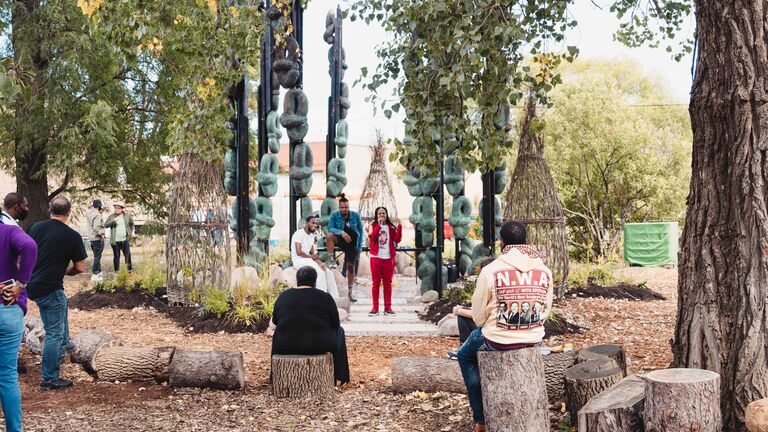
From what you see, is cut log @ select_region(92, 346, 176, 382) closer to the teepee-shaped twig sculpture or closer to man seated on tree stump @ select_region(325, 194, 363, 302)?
man seated on tree stump @ select_region(325, 194, 363, 302)

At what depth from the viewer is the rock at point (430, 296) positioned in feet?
35.4

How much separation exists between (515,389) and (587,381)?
546mm

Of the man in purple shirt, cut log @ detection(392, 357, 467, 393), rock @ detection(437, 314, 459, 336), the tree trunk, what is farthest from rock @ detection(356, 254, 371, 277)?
the man in purple shirt

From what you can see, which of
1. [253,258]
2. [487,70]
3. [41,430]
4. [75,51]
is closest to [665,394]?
[487,70]

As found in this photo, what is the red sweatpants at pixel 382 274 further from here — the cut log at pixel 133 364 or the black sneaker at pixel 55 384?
the black sneaker at pixel 55 384

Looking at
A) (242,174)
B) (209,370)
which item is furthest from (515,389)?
(242,174)

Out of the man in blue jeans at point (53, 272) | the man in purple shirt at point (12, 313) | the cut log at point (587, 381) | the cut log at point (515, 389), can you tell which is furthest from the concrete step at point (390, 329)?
the man in purple shirt at point (12, 313)

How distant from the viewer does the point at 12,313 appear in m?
4.59

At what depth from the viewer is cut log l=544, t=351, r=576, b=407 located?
559 cm

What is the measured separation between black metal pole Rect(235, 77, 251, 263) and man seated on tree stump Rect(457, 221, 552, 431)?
256 inches

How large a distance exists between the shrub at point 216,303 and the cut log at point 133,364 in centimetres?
254

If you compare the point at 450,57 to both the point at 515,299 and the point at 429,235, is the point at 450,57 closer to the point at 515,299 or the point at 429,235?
the point at 515,299

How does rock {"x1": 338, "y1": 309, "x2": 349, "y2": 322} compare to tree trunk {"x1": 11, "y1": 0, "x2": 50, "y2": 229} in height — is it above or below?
below

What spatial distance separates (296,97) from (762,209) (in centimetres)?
804
